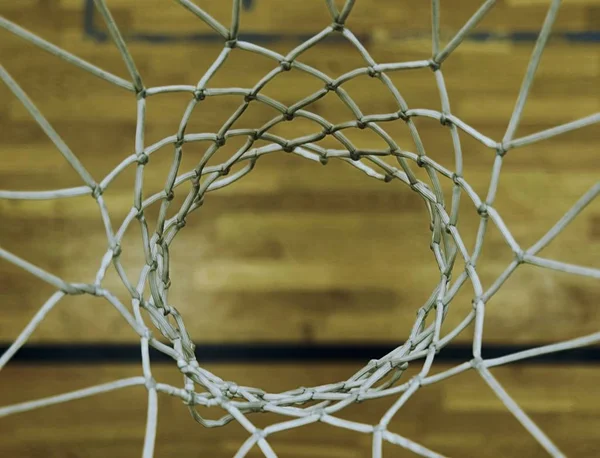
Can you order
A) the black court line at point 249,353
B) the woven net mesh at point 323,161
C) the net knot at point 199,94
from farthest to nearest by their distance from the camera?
the black court line at point 249,353, the net knot at point 199,94, the woven net mesh at point 323,161

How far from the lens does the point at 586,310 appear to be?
85 cm

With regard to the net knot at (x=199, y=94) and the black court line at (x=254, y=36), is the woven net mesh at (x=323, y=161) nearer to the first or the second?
the net knot at (x=199, y=94)

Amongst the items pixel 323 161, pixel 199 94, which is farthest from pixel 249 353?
pixel 199 94

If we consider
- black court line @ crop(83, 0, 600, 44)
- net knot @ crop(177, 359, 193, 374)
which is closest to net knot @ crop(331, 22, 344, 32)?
net knot @ crop(177, 359, 193, 374)

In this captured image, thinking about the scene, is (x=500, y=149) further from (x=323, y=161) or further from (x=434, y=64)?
(x=323, y=161)

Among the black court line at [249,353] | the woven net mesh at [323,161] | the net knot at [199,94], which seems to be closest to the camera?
the woven net mesh at [323,161]

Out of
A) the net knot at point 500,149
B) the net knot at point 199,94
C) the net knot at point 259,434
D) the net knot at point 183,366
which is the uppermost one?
the net knot at point 199,94

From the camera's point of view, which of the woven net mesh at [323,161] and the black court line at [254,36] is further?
the black court line at [254,36]

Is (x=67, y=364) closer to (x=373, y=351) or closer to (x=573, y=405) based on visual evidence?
(x=373, y=351)

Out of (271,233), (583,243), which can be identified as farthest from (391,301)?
(583,243)

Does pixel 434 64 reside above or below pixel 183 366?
above

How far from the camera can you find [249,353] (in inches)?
32.7

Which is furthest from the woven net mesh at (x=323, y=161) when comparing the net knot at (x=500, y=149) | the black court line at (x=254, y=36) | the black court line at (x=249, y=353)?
the black court line at (x=254, y=36)

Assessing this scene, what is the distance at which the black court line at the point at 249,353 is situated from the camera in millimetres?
826
